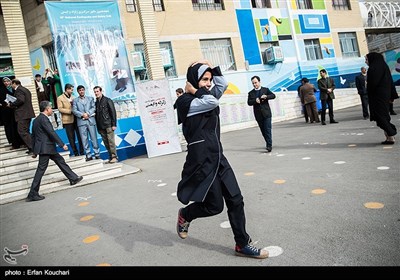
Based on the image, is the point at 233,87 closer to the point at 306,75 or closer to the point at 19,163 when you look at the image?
the point at 306,75

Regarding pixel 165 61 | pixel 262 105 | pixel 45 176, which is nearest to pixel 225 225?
pixel 262 105

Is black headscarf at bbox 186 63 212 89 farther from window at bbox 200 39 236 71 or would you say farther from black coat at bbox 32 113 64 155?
window at bbox 200 39 236 71

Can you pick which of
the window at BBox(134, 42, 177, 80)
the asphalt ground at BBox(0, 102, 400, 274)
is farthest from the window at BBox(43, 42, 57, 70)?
the asphalt ground at BBox(0, 102, 400, 274)

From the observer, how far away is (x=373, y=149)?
533 cm

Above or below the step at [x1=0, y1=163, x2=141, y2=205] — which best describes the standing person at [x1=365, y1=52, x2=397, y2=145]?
above

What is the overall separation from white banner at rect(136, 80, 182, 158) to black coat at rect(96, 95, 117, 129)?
1.05m

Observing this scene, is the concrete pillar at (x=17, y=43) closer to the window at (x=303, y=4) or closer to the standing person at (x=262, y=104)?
the standing person at (x=262, y=104)

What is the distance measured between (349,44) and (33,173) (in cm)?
1897

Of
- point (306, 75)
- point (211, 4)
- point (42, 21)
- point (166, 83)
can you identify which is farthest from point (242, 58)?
point (42, 21)

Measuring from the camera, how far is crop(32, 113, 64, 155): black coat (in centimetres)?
540

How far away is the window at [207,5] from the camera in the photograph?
1445 cm

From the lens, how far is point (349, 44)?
18.7 meters

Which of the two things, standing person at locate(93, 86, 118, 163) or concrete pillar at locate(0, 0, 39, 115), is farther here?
concrete pillar at locate(0, 0, 39, 115)

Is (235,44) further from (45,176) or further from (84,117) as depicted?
(45,176)
